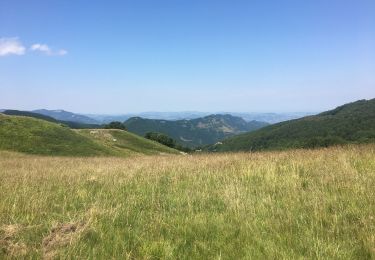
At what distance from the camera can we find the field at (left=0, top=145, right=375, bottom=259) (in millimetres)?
5625

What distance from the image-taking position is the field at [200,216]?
5625mm

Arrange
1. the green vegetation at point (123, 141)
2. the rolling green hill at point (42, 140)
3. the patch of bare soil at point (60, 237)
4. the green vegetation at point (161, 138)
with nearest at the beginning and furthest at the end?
the patch of bare soil at point (60, 237) < the rolling green hill at point (42, 140) < the green vegetation at point (123, 141) < the green vegetation at point (161, 138)

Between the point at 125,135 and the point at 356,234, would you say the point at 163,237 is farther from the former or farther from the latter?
the point at 125,135

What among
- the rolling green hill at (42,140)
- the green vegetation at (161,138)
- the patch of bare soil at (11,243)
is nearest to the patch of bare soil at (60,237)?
the patch of bare soil at (11,243)

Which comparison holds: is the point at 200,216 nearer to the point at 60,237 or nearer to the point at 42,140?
the point at 60,237

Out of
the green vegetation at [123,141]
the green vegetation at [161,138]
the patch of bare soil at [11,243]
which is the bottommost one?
the green vegetation at [161,138]

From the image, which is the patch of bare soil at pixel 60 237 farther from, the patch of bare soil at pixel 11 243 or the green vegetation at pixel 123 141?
the green vegetation at pixel 123 141

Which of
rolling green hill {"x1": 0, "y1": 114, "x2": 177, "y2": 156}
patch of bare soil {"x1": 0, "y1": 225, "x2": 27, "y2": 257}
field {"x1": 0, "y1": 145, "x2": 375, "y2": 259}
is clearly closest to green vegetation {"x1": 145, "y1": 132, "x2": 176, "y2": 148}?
rolling green hill {"x1": 0, "y1": 114, "x2": 177, "y2": 156}

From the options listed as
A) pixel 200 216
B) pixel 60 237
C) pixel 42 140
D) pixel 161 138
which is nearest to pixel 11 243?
pixel 60 237

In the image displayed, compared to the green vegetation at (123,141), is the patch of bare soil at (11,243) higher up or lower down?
higher up

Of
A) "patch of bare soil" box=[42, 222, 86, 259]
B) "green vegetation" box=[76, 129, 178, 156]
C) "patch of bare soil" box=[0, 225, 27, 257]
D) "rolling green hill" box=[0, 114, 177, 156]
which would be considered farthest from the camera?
"green vegetation" box=[76, 129, 178, 156]

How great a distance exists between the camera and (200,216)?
7.13 meters

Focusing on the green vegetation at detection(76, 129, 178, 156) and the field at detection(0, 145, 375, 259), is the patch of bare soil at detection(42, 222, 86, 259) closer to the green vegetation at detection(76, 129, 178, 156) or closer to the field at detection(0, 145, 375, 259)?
the field at detection(0, 145, 375, 259)

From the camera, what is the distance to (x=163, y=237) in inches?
245
